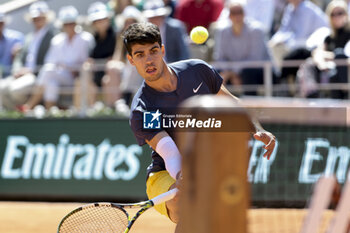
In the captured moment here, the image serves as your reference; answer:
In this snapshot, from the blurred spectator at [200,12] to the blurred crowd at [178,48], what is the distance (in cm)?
1

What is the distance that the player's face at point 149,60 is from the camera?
14.1ft

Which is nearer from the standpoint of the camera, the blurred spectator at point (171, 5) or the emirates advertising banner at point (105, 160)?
the emirates advertising banner at point (105, 160)

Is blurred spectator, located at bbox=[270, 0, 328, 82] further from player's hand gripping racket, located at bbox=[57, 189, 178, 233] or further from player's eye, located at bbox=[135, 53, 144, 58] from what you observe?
player's hand gripping racket, located at bbox=[57, 189, 178, 233]

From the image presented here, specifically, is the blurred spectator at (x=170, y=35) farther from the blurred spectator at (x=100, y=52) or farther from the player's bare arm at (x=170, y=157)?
the player's bare arm at (x=170, y=157)

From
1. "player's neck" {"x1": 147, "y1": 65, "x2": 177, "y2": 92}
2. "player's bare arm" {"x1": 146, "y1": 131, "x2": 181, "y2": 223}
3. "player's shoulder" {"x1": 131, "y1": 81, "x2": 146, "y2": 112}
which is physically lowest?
"player's bare arm" {"x1": 146, "y1": 131, "x2": 181, "y2": 223}

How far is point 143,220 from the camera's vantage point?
8.52 m

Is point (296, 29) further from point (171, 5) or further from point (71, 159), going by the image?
point (71, 159)

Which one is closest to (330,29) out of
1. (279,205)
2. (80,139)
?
(279,205)

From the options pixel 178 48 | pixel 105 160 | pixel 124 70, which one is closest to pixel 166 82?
pixel 178 48

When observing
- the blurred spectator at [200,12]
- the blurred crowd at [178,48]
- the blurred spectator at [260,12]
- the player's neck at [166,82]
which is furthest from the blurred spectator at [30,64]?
the player's neck at [166,82]

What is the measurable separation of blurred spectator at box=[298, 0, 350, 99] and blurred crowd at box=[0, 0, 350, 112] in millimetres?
12

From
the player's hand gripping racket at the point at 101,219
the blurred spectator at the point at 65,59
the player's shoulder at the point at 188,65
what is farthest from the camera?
the blurred spectator at the point at 65,59

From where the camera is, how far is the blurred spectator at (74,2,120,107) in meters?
9.78

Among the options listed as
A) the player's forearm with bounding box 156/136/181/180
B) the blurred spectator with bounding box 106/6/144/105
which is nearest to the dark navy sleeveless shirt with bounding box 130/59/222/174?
the player's forearm with bounding box 156/136/181/180
